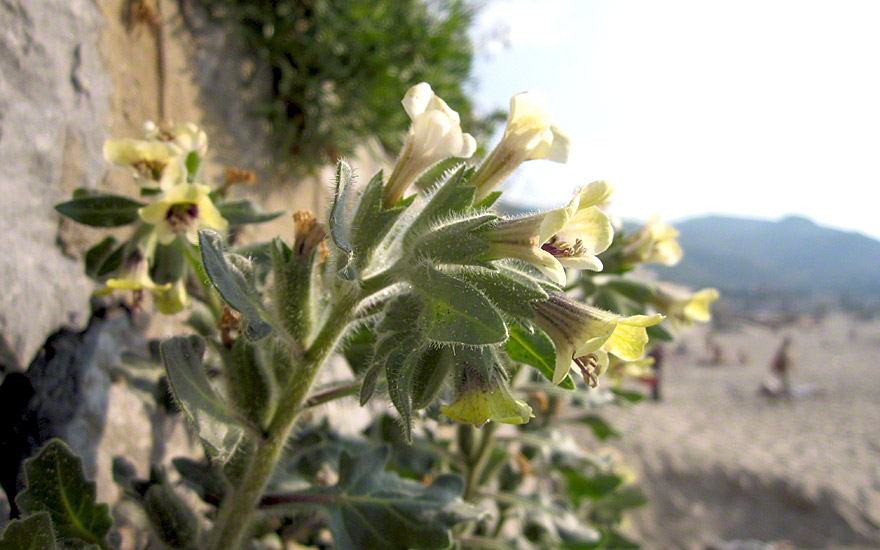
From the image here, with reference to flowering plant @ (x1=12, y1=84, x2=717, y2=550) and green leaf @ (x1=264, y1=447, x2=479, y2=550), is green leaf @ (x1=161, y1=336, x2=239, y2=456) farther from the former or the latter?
green leaf @ (x1=264, y1=447, x2=479, y2=550)

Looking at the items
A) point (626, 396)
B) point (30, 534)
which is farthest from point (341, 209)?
point (626, 396)

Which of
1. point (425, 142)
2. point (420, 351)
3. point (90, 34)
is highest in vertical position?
point (90, 34)

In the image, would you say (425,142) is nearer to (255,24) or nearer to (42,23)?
(42,23)

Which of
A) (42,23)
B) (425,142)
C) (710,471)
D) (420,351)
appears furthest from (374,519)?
(710,471)

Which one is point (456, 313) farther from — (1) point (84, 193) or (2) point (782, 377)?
(2) point (782, 377)

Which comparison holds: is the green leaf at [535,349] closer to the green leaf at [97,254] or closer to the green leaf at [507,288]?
the green leaf at [507,288]

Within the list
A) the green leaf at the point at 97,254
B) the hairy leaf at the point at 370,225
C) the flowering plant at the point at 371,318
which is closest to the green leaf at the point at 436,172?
the flowering plant at the point at 371,318
